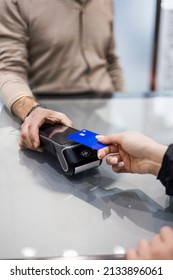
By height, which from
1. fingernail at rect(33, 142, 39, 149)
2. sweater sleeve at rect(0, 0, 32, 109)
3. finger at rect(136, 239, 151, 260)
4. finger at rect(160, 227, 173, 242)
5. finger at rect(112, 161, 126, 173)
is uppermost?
sweater sleeve at rect(0, 0, 32, 109)

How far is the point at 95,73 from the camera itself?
1479mm

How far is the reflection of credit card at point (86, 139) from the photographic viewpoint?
0.77m

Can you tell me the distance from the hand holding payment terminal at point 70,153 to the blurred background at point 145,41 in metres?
1.58

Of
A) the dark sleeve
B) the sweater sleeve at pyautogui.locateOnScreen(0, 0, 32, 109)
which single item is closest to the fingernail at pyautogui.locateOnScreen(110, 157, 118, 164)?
the dark sleeve

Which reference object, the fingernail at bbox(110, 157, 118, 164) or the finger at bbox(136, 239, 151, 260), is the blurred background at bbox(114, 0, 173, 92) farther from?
the finger at bbox(136, 239, 151, 260)

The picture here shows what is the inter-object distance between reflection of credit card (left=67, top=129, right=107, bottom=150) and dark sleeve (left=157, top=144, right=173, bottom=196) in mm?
155

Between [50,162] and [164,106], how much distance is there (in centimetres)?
58

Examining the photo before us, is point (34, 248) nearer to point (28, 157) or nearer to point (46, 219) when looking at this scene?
point (46, 219)

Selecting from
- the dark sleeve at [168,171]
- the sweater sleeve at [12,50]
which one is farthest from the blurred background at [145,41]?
the dark sleeve at [168,171]

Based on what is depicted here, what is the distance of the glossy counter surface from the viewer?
61 cm

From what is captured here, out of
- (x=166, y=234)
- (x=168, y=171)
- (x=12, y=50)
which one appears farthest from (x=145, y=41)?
(x=166, y=234)

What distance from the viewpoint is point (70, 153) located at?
76 cm
